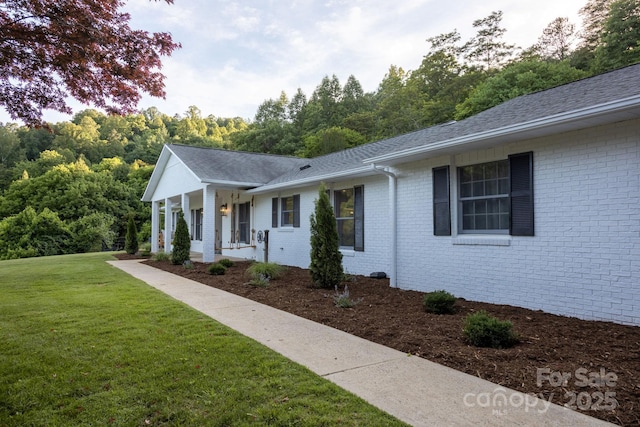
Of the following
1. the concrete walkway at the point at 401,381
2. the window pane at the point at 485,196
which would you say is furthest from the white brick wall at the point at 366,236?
the concrete walkway at the point at 401,381

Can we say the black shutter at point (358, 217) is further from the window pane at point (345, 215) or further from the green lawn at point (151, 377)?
the green lawn at point (151, 377)

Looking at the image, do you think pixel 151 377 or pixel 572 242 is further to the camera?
pixel 572 242

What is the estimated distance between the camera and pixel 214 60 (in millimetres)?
14508

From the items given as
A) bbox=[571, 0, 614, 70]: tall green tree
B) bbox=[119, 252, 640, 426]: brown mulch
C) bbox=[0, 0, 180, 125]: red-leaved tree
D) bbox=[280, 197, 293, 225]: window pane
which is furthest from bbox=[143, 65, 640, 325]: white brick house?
bbox=[571, 0, 614, 70]: tall green tree

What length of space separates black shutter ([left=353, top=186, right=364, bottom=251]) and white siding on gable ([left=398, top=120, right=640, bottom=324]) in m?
2.98

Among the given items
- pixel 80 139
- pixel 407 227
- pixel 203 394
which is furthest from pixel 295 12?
pixel 80 139

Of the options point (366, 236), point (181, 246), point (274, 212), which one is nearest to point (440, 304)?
point (366, 236)

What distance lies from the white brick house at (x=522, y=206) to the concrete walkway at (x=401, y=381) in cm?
296

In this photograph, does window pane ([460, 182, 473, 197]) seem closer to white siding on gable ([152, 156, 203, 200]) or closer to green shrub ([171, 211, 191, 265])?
white siding on gable ([152, 156, 203, 200])

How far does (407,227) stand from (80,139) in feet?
152

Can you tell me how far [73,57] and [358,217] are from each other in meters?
6.79

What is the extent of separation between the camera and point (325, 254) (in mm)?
7793

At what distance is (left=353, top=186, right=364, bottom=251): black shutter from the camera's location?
9562 mm

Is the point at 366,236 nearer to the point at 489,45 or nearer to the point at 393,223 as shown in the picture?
the point at 393,223
